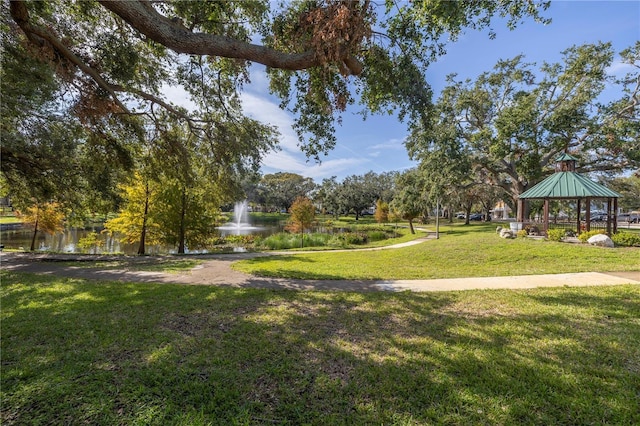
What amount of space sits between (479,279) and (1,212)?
69.5m

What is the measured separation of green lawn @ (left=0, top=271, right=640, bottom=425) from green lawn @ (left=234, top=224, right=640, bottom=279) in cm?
274

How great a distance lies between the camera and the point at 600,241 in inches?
419

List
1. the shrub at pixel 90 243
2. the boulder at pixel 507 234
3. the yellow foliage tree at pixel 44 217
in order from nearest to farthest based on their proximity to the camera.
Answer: the boulder at pixel 507 234 < the yellow foliage tree at pixel 44 217 < the shrub at pixel 90 243

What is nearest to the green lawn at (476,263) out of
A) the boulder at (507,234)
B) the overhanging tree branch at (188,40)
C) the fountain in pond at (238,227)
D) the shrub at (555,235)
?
the shrub at (555,235)

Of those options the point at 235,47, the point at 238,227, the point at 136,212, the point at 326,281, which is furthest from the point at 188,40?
the point at 238,227

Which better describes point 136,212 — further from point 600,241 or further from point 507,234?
point 600,241

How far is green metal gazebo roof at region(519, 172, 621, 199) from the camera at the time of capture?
12023 mm

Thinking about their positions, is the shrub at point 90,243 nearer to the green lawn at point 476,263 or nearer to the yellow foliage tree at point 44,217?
the yellow foliage tree at point 44,217

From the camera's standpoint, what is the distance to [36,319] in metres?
4.55

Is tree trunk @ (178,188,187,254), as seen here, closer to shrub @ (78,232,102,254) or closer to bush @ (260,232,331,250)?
shrub @ (78,232,102,254)

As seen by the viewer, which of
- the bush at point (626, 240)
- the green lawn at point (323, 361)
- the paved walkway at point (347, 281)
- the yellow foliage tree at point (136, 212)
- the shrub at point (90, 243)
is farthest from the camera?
the shrub at point (90, 243)

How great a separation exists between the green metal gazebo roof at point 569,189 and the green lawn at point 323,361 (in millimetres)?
8860

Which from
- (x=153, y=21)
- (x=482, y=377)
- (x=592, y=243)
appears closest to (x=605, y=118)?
(x=592, y=243)

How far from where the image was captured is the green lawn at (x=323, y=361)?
2412 millimetres
